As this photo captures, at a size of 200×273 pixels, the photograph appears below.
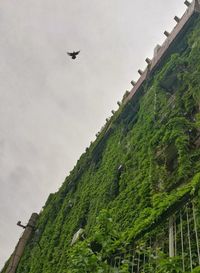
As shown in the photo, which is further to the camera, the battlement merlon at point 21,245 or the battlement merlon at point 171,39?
the battlement merlon at point 21,245

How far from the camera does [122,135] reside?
11797 millimetres

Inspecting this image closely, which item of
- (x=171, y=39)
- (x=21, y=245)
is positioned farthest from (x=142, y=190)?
(x=21, y=245)

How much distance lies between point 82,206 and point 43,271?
2.43 meters

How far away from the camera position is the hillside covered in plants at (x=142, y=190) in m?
4.72

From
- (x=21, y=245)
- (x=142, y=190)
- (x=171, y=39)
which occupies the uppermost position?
(x=171, y=39)

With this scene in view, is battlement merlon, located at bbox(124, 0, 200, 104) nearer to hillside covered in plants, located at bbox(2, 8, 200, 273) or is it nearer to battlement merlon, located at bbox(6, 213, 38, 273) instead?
hillside covered in plants, located at bbox(2, 8, 200, 273)

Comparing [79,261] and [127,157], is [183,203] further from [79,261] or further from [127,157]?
[127,157]

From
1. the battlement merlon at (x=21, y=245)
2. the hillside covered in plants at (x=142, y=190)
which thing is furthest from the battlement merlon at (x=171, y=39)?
the battlement merlon at (x=21, y=245)

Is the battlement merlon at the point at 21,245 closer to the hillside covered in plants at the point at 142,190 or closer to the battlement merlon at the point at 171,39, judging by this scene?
the hillside covered in plants at the point at 142,190

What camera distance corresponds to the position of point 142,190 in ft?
23.7

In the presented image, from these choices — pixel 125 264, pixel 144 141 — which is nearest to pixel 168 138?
pixel 144 141

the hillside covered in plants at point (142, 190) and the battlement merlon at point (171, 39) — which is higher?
the battlement merlon at point (171, 39)

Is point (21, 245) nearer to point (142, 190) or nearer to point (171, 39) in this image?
point (142, 190)

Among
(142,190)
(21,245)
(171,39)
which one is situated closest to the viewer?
(142,190)
